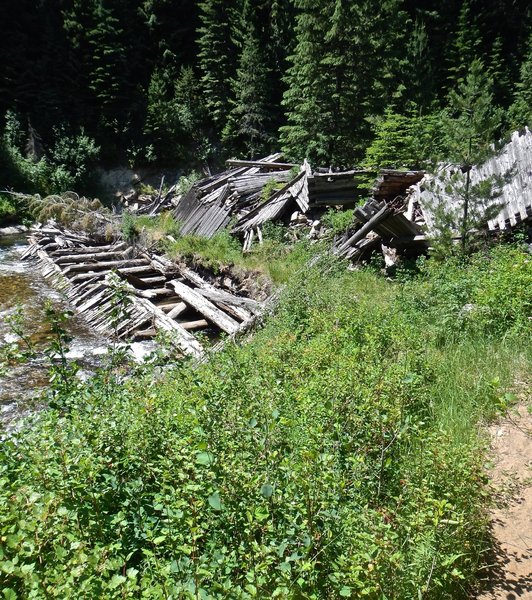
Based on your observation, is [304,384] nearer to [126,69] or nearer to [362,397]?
[362,397]

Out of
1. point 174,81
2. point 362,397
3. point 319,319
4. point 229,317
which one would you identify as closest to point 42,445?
point 362,397

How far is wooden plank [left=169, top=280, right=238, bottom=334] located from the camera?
9734 mm

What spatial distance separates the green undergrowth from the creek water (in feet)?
3.94

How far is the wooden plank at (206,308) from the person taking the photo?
9.73 metres

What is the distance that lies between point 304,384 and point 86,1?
120 feet

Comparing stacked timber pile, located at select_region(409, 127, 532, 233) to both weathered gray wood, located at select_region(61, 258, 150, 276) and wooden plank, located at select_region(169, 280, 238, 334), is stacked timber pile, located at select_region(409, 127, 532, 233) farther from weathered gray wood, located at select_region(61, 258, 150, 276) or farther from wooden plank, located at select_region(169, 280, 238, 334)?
weathered gray wood, located at select_region(61, 258, 150, 276)

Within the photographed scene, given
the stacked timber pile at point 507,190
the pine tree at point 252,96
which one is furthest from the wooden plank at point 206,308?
the pine tree at point 252,96

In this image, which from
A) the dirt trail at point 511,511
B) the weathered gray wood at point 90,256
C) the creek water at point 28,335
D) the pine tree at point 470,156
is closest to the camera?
the dirt trail at point 511,511

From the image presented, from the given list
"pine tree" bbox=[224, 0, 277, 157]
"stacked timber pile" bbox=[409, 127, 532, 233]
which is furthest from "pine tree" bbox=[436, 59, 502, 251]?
"pine tree" bbox=[224, 0, 277, 157]

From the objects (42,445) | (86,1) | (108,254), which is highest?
(86,1)

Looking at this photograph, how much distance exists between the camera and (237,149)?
99.0ft

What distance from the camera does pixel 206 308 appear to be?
413 inches

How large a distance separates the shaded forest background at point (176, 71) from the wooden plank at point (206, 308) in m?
17.5

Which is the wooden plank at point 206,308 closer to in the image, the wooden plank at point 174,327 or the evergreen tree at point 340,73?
the wooden plank at point 174,327
